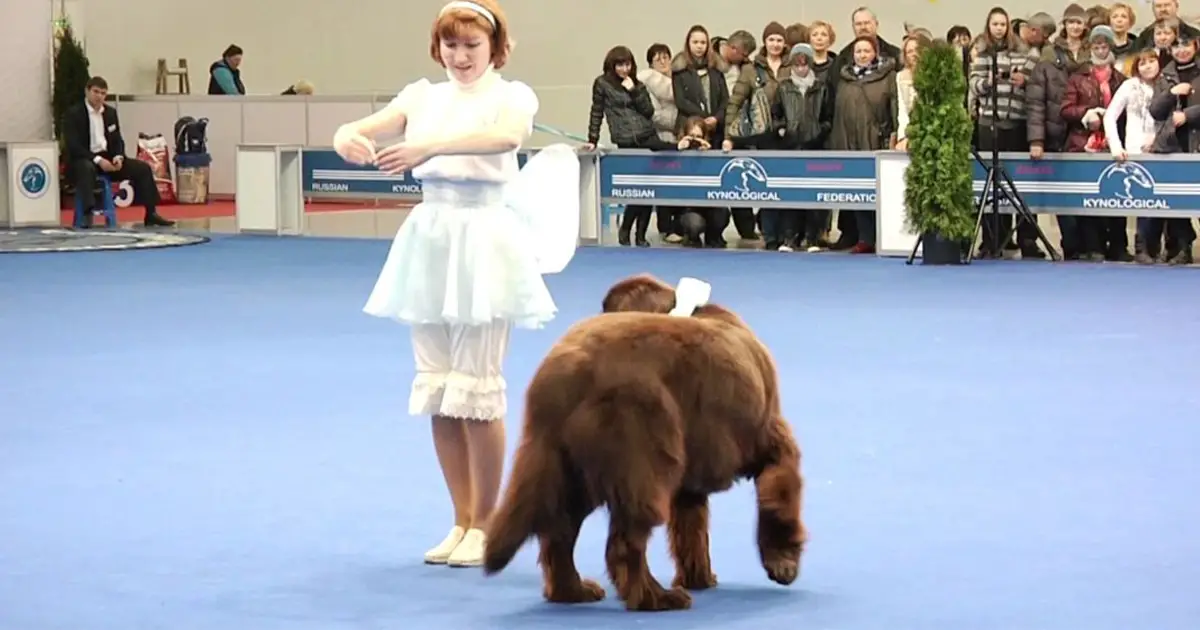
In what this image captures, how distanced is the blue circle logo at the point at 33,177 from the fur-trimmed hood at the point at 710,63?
759 centimetres

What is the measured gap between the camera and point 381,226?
21484 mm

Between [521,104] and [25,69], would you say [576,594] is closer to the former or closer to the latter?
[521,104]

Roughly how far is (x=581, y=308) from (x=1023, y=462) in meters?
5.76

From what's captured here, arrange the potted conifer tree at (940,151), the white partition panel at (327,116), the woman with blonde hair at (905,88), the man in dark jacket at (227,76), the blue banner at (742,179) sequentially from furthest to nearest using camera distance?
the man in dark jacket at (227,76) < the white partition panel at (327,116) < the blue banner at (742,179) < the woman with blonde hair at (905,88) < the potted conifer tree at (940,151)

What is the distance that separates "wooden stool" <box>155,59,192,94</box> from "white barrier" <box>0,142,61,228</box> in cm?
727

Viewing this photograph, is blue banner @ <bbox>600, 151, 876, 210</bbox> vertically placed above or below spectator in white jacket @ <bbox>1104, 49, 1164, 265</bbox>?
below

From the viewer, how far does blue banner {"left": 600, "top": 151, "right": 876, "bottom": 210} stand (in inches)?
642

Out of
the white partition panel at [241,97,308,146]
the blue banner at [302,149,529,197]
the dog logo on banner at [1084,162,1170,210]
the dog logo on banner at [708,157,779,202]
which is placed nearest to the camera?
the dog logo on banner at [1084,162,1170,210]

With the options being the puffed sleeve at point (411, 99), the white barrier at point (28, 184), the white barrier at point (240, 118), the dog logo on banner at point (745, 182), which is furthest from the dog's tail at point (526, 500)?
the white barrier at point (240, 118)

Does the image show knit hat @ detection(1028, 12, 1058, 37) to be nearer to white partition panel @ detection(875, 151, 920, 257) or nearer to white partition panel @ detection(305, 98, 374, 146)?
white partition panel @ detection(875, 151, 920, 257)

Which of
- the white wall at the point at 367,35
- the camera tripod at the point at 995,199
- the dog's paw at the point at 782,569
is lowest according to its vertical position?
the dog's paw at the point at 782,569

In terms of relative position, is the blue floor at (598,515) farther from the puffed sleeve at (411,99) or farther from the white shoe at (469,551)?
the puffed sleeve at (411,99)

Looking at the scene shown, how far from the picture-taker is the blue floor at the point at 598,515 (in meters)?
5.10

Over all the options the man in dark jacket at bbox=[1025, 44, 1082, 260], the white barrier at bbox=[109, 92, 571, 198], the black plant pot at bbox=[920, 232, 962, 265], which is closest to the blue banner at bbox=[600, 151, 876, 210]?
the black plant pot at bbox=[920, 232, 962, 265]
